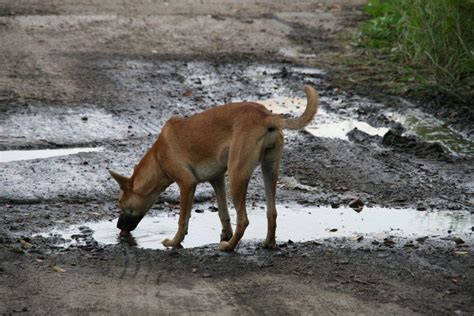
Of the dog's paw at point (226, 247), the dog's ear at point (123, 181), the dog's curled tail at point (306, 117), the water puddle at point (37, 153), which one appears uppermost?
the dog's curled tail at point (306, 117)

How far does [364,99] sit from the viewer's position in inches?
511

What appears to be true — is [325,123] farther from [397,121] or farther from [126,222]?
[126,222]

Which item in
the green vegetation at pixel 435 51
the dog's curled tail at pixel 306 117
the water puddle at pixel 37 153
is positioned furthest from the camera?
the green vegetation at pixel 435 51

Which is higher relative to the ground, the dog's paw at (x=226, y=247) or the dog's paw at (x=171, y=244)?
the dog's paw at (x=226, y=247)

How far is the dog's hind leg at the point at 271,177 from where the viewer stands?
7789 millimetres

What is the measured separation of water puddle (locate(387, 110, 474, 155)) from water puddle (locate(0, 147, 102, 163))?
3.62m

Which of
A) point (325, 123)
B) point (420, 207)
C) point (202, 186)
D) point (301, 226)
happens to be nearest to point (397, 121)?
point (325, 123)

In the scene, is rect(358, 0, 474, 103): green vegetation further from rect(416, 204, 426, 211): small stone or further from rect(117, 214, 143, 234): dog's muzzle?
rect(117, 214, 143, 234): dog's muzzle

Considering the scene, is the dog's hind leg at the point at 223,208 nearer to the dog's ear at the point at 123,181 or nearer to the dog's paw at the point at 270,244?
the dog's paw at the point at 270,244

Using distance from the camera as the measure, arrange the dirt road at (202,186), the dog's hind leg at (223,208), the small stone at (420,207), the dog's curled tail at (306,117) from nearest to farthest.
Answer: the dirt road at (202,186)
the dog's curled tail at (306,117)
the dog's hind leg at (223,208)
the small stone at (420,207)

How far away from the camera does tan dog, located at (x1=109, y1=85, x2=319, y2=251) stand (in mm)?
7617

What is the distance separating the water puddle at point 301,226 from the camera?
330 inches

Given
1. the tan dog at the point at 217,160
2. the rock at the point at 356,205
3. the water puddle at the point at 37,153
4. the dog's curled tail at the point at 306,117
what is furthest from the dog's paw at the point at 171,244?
the water puddle at the point at 37,153

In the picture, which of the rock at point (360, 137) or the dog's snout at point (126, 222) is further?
the rock at point (360, 137)
